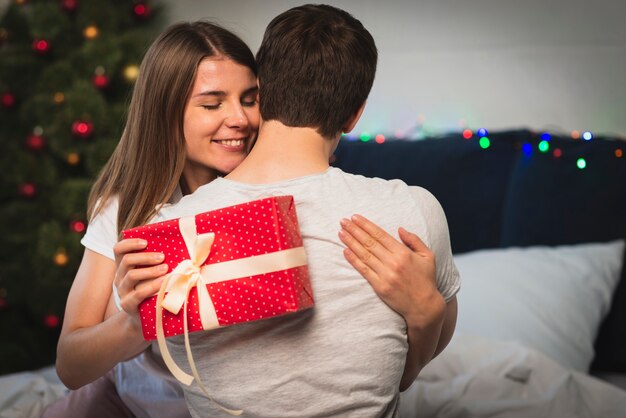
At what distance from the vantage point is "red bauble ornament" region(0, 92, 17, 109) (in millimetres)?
3693

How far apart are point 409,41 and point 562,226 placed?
1189 millimetres

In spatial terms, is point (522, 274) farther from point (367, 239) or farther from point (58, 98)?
point (58, 98)

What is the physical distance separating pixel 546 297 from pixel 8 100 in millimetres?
2666

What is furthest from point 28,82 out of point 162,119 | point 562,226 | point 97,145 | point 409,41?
point 562,226

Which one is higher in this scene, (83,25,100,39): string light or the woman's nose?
(83,25,100,39): string light

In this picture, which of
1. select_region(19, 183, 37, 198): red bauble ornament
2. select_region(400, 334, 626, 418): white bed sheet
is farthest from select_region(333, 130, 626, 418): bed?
select_region(19, 183, 37, 198): red bauble ornament

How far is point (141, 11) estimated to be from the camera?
385 centimetres

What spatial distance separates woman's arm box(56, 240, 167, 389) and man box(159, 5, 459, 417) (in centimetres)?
12

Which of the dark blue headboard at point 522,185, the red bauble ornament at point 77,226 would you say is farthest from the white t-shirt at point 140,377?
the red bauble ornament at point 77,226

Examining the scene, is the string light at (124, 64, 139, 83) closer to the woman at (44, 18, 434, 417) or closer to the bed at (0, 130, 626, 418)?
the bed at (0, 130, 626, 418)

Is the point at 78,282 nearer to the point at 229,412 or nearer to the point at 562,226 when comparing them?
the point at 229,412

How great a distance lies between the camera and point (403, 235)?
1276 mm

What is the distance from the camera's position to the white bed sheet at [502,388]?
191 centimetres

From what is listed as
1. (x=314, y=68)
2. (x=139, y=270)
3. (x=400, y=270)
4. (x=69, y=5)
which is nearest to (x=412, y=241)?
(x=400, y=270)
